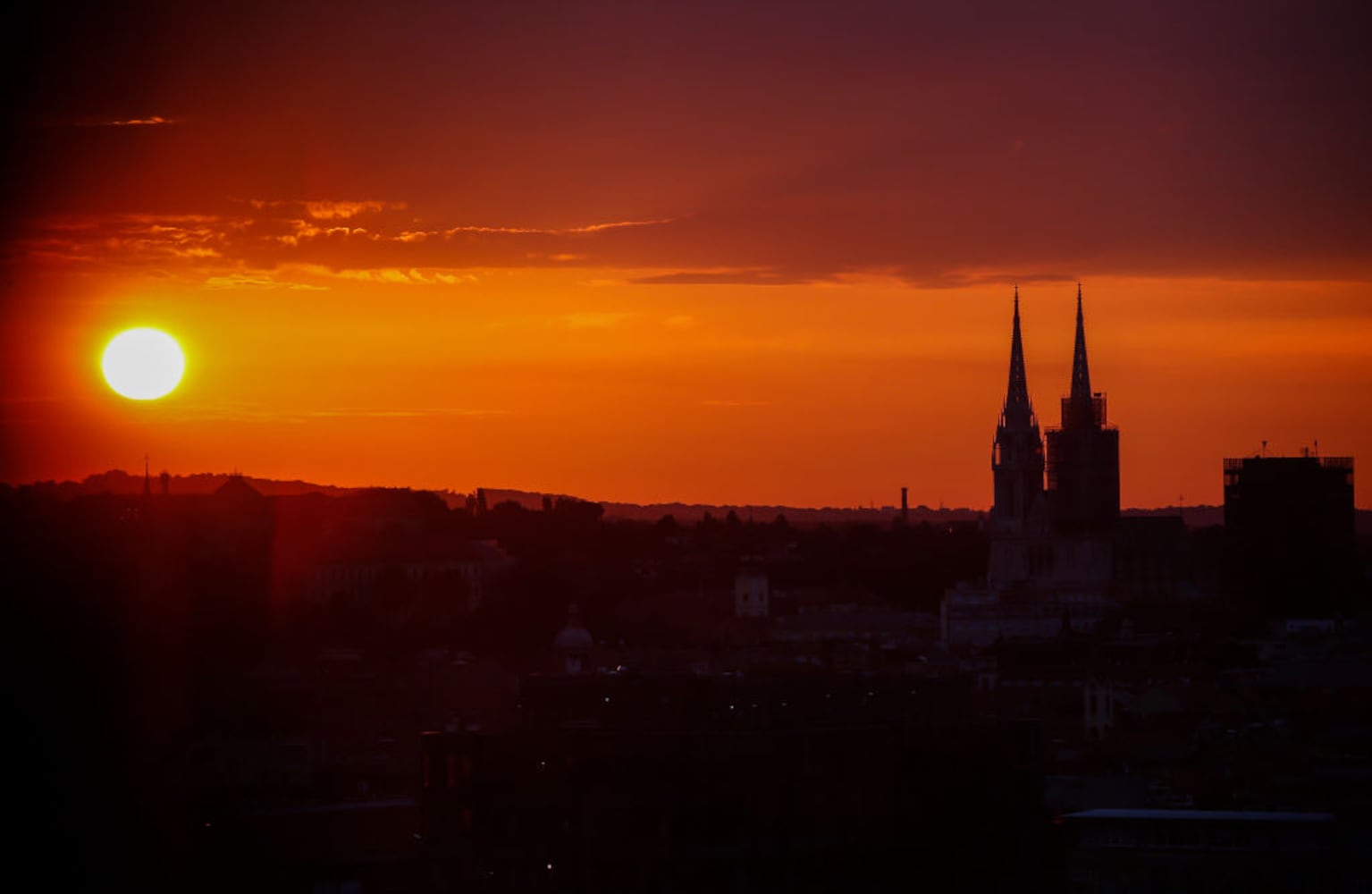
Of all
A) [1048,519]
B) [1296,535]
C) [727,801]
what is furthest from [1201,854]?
[1048,519]

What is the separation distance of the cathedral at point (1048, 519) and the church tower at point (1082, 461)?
1.5 inches

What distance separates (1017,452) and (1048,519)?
3851 mm

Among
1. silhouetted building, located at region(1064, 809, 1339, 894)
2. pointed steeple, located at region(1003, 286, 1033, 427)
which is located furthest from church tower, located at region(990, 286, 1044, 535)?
silhouetted building, located at region(1064, 809, 1339, 894)

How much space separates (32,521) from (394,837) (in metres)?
17.5

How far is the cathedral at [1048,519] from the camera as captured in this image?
119 metres

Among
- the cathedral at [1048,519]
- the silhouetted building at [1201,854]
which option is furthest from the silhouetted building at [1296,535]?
the silhouetted building at [1201,854]

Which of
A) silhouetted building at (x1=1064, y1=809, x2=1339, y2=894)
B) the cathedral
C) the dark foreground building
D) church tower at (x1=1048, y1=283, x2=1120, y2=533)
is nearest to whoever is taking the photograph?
the dark foreground building

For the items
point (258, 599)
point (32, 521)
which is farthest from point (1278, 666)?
point (32, 521)

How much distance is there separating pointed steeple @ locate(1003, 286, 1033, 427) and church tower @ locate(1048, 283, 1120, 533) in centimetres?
541

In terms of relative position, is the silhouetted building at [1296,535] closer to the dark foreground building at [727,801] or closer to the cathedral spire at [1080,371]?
the cathedral spire at [1080,371]

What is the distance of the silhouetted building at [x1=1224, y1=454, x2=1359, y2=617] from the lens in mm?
121625

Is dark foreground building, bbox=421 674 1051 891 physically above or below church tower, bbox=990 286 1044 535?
below

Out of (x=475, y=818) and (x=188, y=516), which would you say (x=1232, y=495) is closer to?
(x=188, y=516)

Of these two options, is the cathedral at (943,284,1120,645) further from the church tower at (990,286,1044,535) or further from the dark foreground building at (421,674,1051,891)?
the dark foreground building at (421,674,1051,891)
